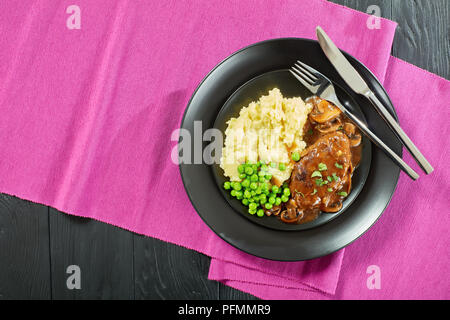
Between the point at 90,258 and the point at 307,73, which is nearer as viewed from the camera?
the point at 307,73

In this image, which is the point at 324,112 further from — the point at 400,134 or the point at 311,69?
the point at 400,134

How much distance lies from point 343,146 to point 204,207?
996 mm

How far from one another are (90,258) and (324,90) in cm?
207

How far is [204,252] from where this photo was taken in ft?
9.29

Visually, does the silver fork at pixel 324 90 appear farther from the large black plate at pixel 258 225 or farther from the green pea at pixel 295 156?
the green pea at pixel 295 156

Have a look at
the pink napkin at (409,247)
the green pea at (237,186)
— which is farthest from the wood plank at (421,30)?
the green pea at (237,186)

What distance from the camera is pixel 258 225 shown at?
264cm

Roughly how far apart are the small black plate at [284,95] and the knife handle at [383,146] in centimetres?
9

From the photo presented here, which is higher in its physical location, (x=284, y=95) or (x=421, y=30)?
(x=421, y=30)

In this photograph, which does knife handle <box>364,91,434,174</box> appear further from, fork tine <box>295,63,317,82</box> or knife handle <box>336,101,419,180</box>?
fork tine <box>295,63,317,82</box>

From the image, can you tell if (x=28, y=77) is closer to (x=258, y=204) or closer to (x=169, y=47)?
(x=169, y=47)

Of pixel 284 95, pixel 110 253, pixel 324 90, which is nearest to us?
pixel 324 90

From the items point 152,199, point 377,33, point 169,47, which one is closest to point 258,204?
point 152,199

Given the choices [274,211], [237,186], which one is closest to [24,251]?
[237,186]
